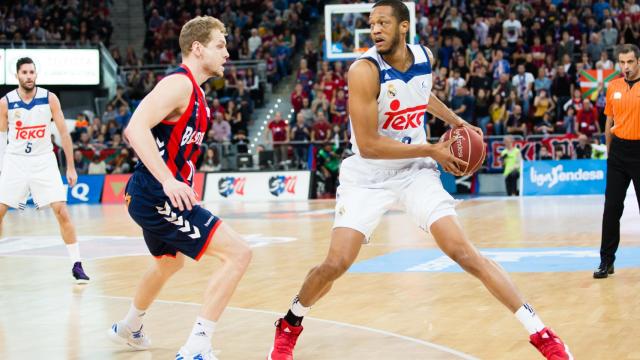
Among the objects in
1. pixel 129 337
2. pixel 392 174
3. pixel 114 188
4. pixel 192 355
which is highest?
pixel 392 174

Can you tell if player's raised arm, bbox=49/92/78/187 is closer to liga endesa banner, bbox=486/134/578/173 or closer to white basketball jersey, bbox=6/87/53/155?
white basketball jersey, bbox=6/87/53/155

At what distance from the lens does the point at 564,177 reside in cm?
2173

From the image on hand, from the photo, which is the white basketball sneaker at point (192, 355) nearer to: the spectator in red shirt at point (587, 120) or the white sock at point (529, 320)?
the white sock at point (529, 320)

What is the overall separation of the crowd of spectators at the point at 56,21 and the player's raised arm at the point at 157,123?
25.6 metres

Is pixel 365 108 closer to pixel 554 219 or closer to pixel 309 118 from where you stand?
pixel 554 219

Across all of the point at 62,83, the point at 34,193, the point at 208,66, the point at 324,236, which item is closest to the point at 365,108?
the point at 208,66

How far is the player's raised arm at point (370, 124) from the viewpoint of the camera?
5.55 meters

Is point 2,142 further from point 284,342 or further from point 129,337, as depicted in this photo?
point 284,342

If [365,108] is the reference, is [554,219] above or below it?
below

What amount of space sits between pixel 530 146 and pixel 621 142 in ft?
44.7

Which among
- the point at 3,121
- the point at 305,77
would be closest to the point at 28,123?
the point at 3,121

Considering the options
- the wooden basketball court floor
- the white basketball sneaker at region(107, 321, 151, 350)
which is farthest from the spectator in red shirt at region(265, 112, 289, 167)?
the white basketball sneaker at region(107, 321, 151, 350)

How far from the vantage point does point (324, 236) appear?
14.0m

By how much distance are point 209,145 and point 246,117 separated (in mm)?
2339
